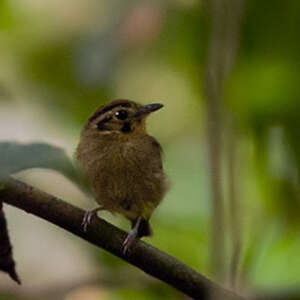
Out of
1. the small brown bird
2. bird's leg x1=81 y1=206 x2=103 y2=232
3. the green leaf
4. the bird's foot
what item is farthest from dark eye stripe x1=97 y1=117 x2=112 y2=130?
the green leaf

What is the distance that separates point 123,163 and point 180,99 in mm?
1185

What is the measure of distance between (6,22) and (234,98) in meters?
1.22

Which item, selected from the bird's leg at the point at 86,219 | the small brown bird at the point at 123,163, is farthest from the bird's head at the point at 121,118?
the bird's leg at the point at 86,219

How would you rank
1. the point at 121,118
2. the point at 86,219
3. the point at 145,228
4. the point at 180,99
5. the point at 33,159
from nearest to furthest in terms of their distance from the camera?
the point at 33,159, the point at 86,219, the point at 145,228, the point at 121,118, the point at 180,99

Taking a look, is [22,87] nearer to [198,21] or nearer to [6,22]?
[6,22]

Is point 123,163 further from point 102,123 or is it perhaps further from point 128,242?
point 128,242

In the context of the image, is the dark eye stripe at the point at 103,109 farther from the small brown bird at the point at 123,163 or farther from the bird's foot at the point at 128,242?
the bird's foot at the point at 128,242

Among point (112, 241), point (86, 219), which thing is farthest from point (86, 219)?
point (112, 241)

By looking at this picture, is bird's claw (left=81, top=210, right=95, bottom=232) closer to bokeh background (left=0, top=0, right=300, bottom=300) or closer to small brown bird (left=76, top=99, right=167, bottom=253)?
bokeh background (left=0, top=0, right=300, bottom=300)

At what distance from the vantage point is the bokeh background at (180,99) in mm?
2826

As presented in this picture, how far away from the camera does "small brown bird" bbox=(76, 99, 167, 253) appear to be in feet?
10.6

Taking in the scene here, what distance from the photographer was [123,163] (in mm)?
3316

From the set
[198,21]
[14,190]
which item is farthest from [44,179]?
[14,190]

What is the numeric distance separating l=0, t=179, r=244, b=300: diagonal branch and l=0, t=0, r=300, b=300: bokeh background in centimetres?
10
